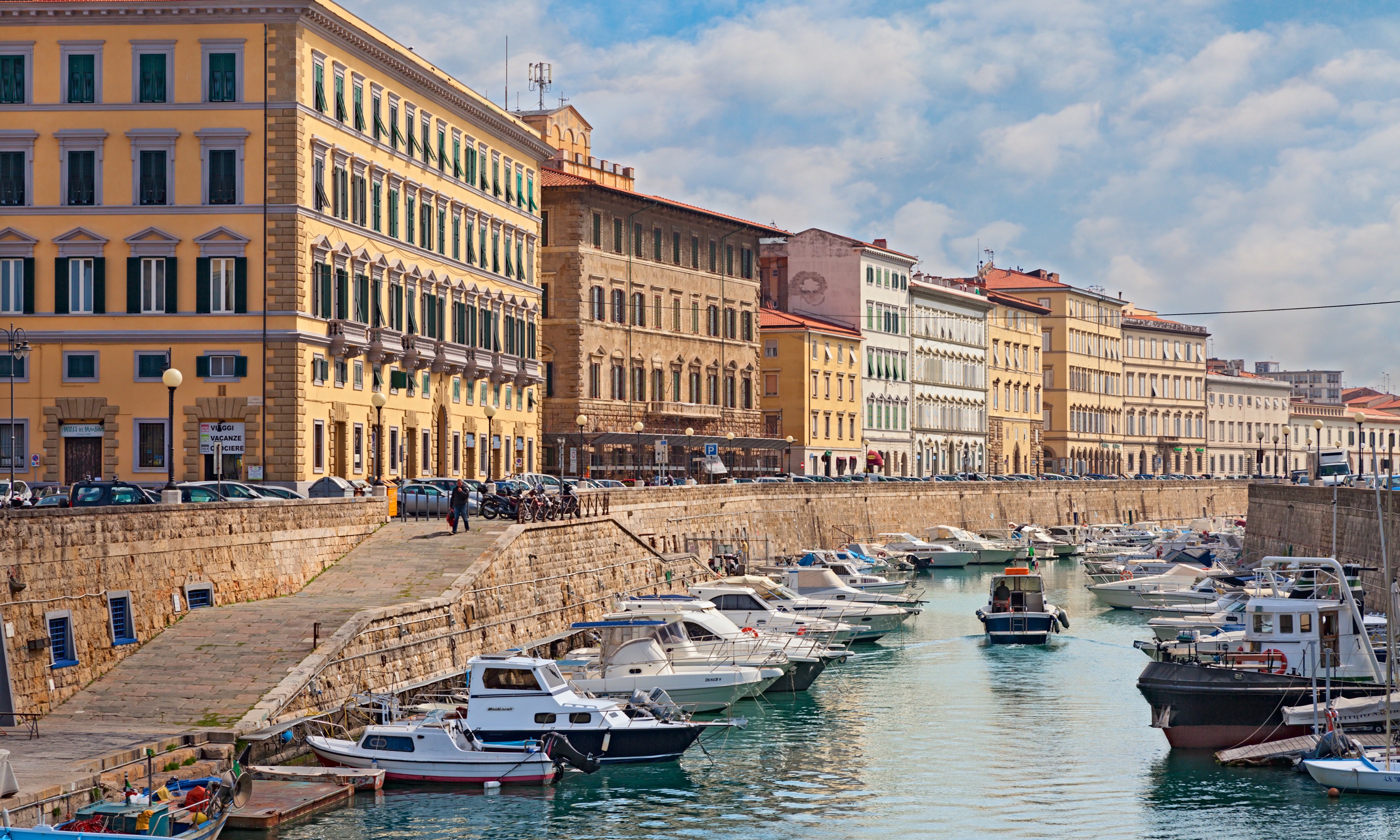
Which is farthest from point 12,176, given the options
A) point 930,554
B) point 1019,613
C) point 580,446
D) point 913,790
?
point 930,554

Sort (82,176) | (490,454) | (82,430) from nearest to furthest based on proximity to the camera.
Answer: (82,430)
(82,176)
(490,454)

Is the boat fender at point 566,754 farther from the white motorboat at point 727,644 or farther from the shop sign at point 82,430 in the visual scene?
the shop sign at point 82,430

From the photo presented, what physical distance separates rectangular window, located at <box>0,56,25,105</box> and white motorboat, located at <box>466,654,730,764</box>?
31.3 m

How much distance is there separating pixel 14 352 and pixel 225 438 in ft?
A: 20.7

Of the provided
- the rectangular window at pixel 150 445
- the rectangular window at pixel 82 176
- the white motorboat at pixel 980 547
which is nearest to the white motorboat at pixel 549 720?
the rectangular window at pixel 150 445

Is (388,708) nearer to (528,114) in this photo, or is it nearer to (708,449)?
(708,449)

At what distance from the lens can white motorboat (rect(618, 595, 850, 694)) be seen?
42.9 metres

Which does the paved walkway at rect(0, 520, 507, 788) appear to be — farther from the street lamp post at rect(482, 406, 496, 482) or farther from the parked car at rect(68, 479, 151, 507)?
the street lamp post at rect(482, 406, 496, 482)

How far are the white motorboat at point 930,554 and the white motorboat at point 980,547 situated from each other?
574 mm

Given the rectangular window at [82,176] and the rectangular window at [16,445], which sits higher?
the rectangular window at [82,176]

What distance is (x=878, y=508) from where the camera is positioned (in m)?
100

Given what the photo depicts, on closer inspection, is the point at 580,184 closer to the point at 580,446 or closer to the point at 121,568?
the point at 580,446

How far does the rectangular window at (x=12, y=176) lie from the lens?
5597cm

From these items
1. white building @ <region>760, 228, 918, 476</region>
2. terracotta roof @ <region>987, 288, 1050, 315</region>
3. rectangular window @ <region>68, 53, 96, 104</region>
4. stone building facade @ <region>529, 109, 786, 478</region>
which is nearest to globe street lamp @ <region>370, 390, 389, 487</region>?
rectangular window @ <region>68, 53, 96, 104</region>
